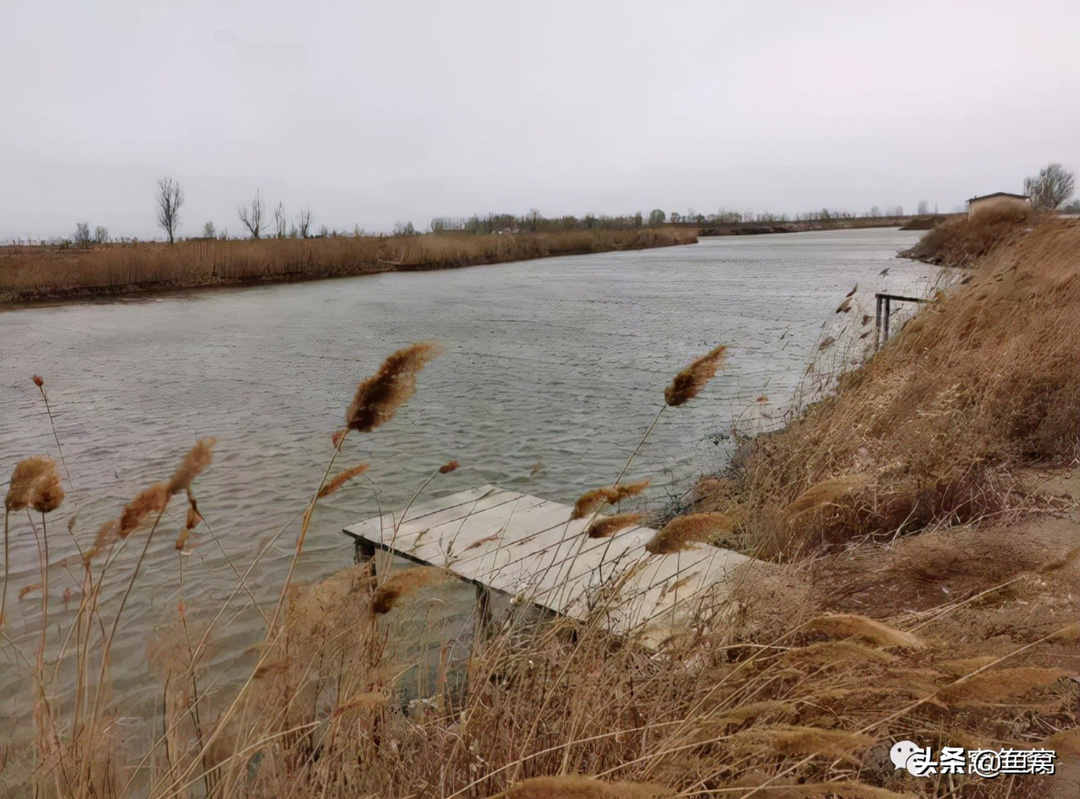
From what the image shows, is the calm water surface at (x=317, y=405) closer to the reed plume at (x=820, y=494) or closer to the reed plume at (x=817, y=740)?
the reed plume at (x=820, y=494)

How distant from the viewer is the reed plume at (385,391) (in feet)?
5.52

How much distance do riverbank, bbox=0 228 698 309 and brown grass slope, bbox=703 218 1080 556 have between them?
18522mm

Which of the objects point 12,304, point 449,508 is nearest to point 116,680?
point 449,508

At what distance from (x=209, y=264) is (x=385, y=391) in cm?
2236

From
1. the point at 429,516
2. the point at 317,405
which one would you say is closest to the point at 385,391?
the point at 429,516

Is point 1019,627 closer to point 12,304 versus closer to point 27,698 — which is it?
point 27,698

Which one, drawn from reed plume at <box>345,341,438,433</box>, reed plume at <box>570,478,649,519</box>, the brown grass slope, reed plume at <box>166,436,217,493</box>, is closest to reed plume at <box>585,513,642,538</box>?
reed plume at <box>570,478,649,519</box>

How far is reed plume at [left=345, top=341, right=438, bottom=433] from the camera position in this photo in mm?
1683

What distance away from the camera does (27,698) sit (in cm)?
316

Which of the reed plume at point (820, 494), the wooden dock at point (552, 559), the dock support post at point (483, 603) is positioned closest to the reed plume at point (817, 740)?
the reed plume at point (820, 494)

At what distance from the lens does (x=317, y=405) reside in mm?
8273

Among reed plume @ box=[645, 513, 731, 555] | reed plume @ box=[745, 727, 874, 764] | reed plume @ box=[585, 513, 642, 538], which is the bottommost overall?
reed plume @ box=[745, 727, 874, 764]

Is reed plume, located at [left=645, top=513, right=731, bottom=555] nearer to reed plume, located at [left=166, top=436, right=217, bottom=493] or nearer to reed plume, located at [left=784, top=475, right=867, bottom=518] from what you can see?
reed plume, located at [left=784, top=475, right=867, bottom=518]

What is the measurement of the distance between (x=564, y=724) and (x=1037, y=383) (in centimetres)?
413
